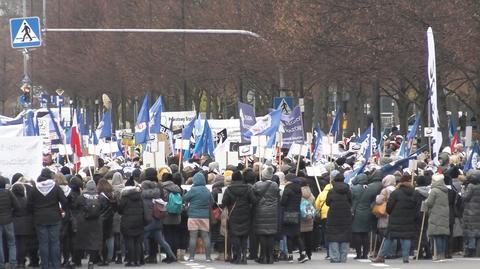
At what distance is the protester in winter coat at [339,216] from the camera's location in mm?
25312

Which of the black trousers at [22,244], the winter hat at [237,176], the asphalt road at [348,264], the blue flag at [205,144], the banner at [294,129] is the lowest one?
the asphalt road at [348,264]

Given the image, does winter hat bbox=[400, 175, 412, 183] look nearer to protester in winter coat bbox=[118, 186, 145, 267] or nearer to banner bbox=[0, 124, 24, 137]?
protester in winter coat bbox=[118, 186, 145, 267]

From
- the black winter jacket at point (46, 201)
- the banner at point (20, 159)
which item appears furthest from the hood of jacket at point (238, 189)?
the banner at point (20, 159)

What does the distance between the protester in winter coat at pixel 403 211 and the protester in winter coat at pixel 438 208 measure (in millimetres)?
315

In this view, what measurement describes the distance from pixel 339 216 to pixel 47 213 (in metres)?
4.76

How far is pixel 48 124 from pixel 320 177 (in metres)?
18.5

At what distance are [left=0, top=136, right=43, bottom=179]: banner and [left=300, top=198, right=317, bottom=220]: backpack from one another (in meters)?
4.41

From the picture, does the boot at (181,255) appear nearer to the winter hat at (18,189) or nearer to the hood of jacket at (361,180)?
the hood of jacket at (361,180)

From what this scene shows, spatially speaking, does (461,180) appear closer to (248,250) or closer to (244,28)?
(248,250)

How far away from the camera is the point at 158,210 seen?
84.0 feet

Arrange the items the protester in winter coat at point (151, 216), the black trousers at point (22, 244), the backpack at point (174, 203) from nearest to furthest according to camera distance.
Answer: the black trousers at point (22, 244) → the protester in winter coat at point (151, 216) → the backpack at point (174, 203)

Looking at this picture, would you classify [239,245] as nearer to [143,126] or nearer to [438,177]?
[438,177]

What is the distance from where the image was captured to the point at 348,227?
25328 millimetres

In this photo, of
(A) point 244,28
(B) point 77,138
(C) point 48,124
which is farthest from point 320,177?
(A) point 244,28
